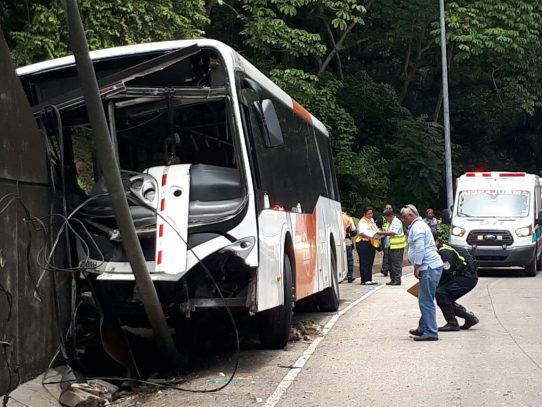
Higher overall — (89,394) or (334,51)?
(334,51)

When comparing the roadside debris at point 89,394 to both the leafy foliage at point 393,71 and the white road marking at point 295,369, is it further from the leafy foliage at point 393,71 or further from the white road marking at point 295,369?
the leafy foliage at point 393,71

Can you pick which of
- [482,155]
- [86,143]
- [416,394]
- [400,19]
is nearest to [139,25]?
[86,143]

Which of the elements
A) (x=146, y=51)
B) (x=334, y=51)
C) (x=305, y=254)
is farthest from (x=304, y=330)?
(x=334, y=51)

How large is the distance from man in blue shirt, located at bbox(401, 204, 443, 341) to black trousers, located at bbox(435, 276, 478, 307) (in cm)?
56

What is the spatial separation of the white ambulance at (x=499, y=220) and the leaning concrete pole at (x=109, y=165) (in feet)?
50.0

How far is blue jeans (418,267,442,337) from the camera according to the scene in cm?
1037

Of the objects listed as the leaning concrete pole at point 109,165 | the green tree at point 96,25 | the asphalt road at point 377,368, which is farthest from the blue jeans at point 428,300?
the green tree at point 96,25

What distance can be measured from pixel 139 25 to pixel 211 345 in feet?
33.6

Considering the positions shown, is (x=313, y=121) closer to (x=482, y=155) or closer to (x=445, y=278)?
(x=445, y=278)

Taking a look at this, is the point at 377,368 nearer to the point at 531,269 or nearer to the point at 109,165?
the point at 109,165

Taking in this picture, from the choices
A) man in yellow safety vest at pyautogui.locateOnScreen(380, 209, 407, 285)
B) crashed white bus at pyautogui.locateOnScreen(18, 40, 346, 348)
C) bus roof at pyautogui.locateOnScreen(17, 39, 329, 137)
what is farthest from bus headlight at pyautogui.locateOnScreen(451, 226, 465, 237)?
bus roof at pyautogui.locateOnScreen(17, 39, 329, 137)

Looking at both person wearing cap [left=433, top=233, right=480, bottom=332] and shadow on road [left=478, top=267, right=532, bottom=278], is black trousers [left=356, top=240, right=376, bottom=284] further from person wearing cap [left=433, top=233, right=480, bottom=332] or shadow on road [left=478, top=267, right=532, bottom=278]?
person wearing cap [left=433, top=233, right=480, bottom=332]

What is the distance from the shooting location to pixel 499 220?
855 inches

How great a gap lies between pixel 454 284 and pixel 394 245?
7.98 metres
